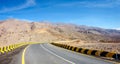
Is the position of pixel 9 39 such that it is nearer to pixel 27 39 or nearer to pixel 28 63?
pixel 27 39

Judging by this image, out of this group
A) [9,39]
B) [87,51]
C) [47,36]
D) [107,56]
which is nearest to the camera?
[107,56]

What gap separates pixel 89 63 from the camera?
17.3 meters

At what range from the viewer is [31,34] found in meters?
199

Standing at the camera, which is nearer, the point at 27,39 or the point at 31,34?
the point at 27,39

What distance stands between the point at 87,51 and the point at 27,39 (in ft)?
502

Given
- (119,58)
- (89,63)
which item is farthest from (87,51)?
(89,63)

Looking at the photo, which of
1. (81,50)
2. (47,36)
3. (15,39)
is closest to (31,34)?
(47,36)

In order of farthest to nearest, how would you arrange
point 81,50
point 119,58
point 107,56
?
point 81,50, point 107,56, point 119,58

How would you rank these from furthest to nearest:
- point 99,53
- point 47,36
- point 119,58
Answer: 1. point 47,36
2. point 99,53
3. point 119,58

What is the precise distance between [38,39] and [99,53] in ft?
531

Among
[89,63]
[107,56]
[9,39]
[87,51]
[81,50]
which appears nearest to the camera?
[89,63]

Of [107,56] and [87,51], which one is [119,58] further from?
[87,51]

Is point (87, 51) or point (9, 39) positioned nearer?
point (87, 51)

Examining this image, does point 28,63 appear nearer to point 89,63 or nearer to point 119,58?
point 89,63
